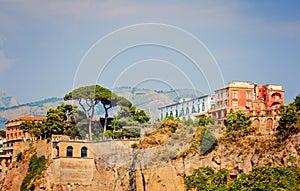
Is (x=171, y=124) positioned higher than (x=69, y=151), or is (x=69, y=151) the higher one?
(x=171, y=124)

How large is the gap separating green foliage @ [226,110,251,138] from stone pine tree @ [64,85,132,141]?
13412 mm

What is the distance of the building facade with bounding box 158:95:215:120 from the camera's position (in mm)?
71644

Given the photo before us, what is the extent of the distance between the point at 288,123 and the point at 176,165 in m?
10.7

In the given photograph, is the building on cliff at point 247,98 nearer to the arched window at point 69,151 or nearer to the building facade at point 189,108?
the building facade at point 189,108

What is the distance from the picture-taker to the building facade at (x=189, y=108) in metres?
71.6

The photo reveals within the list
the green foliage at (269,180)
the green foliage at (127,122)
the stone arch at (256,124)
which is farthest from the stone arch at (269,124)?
the green foliage at (127,122)

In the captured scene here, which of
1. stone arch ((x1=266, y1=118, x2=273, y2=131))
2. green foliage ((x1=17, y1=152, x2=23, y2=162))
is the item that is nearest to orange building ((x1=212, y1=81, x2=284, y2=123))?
stone arch ((x1=266, y1=118, x2=273, y2=131))

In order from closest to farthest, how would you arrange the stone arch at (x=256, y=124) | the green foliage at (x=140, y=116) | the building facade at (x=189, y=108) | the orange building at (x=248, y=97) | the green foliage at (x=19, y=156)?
the stone arch at (x=256, y=124)
the orange building at (x=248, y=97)
the green foliage at (x=140, y=116)
the building facade at (x=189, y=108)
the green foliage at (x=19, y=156)

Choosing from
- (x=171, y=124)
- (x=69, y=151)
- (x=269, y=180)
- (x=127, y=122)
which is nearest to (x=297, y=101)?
(x=171, y=124)

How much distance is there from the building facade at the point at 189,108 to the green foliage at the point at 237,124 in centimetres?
1013

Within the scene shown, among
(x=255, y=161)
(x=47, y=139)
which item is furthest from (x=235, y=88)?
(x=47, y=139)

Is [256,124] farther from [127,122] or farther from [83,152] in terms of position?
[83,152]

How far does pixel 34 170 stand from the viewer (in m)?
68.4

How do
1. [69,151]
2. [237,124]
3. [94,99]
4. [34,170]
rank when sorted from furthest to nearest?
[94,99], [34,170], [69,151], [237,124]
